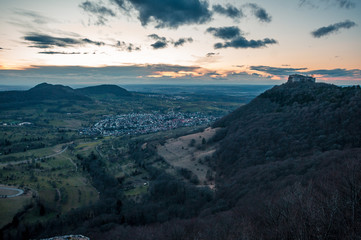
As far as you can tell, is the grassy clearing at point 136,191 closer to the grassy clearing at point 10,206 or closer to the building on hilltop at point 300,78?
the grassy clearing at point 10,206

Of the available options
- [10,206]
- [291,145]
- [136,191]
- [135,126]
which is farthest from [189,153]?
[135,126]

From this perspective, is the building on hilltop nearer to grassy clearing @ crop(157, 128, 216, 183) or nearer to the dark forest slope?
the dark forest slope

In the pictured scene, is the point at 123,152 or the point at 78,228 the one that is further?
the point at 123,152

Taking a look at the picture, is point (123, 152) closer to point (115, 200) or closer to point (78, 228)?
point (115, 200)

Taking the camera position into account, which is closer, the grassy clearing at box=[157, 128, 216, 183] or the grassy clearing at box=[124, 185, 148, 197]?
the grassy clearing at box=[124, 185, 148, 197]

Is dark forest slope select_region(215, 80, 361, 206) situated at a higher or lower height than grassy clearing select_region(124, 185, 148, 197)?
higher

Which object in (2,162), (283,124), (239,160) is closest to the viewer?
(239,160)

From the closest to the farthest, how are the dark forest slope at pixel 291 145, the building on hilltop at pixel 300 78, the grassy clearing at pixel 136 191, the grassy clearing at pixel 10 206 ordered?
1. the dark forest slope at pixel 291 145
2. the grassy clearing at pixel 10 206
3. the grassy clearing at pixel 136 191
4. the building on hilltop at pixel 300 78

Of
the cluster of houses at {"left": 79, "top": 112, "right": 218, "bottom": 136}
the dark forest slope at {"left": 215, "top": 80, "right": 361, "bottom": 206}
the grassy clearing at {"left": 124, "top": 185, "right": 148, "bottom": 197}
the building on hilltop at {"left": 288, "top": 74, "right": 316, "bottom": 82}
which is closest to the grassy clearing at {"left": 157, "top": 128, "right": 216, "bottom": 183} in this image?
the dark forest slope at {"left": 215, "top": 80, "right": 361, "bottom": 206}

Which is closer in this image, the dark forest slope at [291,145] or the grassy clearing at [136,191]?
the dark forest slope at [291,145]

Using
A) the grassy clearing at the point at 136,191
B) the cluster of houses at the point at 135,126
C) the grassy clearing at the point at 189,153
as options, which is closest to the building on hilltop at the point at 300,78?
the grassy clearing at the point at 189,153

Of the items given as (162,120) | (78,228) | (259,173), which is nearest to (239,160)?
(259,173)
